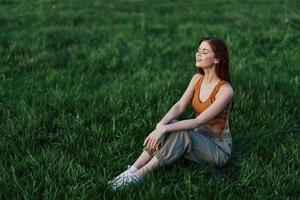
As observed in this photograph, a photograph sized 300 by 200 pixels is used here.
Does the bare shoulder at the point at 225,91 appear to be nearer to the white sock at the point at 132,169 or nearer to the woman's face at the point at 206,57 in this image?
the woman's face at the point at 206,57

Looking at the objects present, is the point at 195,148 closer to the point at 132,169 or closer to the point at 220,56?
the point at 132,169

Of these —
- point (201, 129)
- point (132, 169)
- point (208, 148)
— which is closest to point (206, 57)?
point (201, 129)

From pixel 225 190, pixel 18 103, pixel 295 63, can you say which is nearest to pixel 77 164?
pixel 225 190

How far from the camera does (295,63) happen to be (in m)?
6.84

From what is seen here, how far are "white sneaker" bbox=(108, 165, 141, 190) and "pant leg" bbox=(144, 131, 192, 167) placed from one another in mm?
216

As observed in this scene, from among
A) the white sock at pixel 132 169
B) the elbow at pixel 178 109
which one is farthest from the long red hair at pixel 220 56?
the white sock at pixel 132 169

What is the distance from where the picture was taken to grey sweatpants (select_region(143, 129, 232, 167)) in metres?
3.68

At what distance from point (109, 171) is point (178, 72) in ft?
9.16

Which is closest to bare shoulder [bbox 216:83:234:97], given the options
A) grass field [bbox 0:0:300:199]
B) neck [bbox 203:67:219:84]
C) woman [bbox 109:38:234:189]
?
woman [bbox 109:38:234:189]

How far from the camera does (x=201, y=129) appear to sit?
4027mm

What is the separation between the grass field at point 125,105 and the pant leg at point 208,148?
0.08m

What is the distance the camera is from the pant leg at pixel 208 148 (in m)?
3.82

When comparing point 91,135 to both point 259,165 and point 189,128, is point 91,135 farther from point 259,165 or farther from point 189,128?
point 259,165

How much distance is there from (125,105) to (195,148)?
4.00 ft
